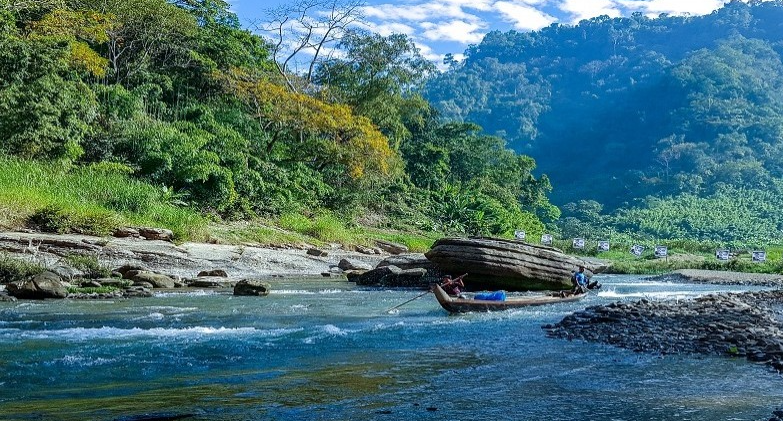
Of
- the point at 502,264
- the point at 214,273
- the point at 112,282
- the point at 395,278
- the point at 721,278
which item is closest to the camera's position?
the point at 112,282

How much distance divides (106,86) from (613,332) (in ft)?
88.5

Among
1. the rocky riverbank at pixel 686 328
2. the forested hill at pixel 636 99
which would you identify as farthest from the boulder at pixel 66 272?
the forested hill at pixel 636 99

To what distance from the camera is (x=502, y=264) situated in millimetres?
20500

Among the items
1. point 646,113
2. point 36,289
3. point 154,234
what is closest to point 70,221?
point 154,234

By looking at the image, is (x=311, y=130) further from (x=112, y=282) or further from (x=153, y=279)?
(x=112, y=282)

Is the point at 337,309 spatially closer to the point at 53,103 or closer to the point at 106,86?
the point at 53,103

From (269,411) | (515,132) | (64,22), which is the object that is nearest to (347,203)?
(64,22)

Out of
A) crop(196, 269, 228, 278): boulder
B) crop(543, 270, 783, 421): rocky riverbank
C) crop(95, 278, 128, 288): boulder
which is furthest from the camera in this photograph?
crop(196, 269, 228, 278): boulder

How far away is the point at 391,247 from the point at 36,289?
2069cm

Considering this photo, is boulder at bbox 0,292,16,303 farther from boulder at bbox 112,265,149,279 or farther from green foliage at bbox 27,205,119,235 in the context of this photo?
green foliage at bbox 27,205,119,235

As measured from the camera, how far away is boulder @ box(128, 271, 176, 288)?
1867cm

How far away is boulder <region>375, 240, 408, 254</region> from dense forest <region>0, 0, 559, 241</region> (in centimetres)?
297

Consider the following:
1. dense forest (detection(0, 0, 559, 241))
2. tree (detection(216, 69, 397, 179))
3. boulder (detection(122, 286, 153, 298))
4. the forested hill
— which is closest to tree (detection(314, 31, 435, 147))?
dense forest (detection(0, 0, 559, 241))

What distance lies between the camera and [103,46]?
115 ft
